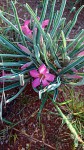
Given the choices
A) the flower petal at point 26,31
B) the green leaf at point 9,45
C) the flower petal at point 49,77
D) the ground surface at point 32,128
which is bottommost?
the ground surface at point 32,128

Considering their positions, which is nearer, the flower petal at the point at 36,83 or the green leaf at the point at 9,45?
the flower petal at the point at 36,83

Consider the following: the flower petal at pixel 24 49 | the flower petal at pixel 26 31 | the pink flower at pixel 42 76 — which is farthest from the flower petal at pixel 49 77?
the flower petal at pixel 26 31

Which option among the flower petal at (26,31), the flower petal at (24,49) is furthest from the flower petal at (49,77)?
the flower petal at (26,31)

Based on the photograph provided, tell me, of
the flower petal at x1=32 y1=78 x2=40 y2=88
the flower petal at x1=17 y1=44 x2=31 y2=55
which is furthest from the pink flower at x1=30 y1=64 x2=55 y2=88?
the flower petal at x1=17 y1=44 x2=31 y2=55

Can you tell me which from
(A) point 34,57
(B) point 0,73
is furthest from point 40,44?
(B) point 0,73

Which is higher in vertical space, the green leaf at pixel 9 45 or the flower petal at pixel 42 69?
the green leaf at pixel 9 45

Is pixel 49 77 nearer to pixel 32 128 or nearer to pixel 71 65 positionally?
pixel 71 65

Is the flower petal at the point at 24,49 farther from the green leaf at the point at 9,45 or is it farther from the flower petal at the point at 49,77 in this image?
the flower petal at the point at 49,77
